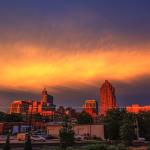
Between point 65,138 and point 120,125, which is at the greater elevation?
point 120,125

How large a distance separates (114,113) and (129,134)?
66.1 m

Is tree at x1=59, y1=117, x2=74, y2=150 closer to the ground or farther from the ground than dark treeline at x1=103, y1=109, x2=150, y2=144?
closer to the ground

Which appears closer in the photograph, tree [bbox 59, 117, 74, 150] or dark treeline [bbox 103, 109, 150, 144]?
tree [bbox 59, 117, 74, 150]

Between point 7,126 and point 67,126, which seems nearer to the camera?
point 67,126

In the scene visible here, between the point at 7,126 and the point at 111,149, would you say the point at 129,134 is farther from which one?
the point at 7,126

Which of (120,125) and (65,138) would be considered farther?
(120,125)

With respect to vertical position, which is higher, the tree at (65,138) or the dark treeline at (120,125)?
the dark treeline at (120,125)

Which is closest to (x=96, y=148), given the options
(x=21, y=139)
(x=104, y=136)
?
(x=21, y=139)

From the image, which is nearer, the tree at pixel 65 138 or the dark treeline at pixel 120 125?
the tree at pixel 65 138

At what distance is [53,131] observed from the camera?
4424 inches

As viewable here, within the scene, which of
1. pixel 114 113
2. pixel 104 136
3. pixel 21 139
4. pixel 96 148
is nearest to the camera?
pixel 96 148

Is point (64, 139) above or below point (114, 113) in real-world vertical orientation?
below

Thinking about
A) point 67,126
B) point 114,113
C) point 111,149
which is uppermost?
point 114,113

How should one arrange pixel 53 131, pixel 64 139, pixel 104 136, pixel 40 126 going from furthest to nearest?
pixel 40 126
pixel 53 131
pixel 104 136
pixel 64 139
